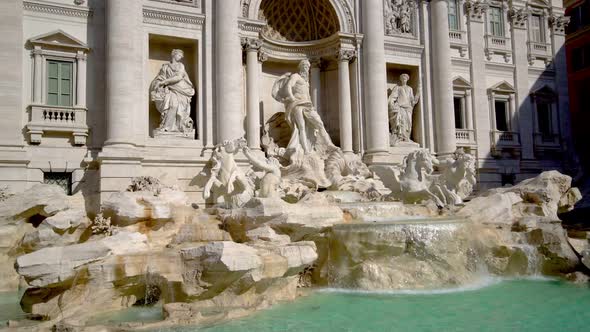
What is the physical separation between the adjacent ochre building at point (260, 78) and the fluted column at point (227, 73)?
4 centimetres

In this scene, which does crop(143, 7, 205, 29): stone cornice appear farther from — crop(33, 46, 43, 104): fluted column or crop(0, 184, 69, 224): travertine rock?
crop(0, 184, 69, 224): travertine rock

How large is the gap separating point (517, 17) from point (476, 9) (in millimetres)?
2378

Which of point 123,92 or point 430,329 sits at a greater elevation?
point 123,92

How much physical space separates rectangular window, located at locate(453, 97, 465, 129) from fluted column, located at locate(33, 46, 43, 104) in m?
15.0

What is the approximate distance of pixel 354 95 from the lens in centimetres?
1683

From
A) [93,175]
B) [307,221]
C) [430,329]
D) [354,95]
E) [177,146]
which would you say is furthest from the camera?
[354,95]

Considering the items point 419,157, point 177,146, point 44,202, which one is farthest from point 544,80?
point 44,202

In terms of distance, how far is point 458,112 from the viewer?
1948cm

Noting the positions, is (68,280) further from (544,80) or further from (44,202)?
(544,80)

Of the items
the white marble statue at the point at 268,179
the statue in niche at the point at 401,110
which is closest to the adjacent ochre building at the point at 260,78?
the statue in niche at the point at 401,110

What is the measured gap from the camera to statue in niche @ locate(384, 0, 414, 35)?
17.8 meters

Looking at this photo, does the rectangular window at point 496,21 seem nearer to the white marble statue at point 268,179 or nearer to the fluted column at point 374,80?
the fluted column at point 374,80

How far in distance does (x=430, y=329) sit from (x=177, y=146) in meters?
9.63

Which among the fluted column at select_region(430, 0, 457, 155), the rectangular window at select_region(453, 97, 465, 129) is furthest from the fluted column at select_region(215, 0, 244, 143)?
the rectangular window at select_region(453, 97, 465, 129)
